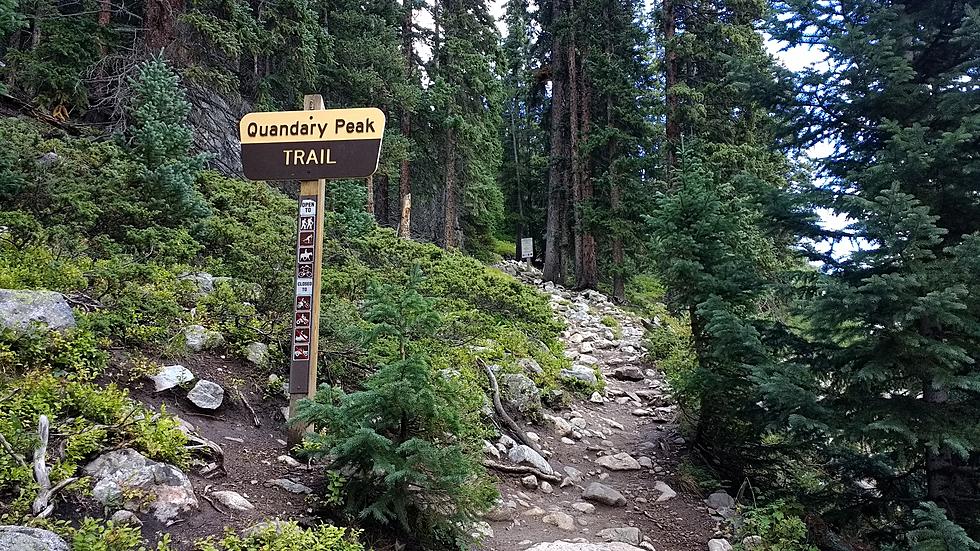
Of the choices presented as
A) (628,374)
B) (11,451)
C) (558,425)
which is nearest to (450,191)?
(628,374)

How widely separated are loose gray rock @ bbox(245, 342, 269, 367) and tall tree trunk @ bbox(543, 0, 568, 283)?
48.5 ft

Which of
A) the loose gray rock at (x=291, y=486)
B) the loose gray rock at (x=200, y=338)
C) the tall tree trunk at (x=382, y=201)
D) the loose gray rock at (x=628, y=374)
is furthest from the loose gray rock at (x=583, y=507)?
the tall tree trunk at (x=382, y=201)

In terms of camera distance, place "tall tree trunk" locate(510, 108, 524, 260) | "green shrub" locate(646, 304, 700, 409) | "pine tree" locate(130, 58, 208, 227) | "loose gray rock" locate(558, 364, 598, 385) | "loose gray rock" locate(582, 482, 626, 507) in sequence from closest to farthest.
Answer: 1. "loose gray rock" locate(582, 482, 626, 507)
2. "green shrub" locate(646, 304, 700, 409)
3. "pine tree" locate(130, 58, 208, 227)
4. "loose gray rock" locate(558, 364, 598, 385)
5. "tall tree trunk" locate(510, 108, 524, 260)

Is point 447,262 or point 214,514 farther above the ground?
point 447,262

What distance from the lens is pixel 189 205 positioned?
7559 millimetres

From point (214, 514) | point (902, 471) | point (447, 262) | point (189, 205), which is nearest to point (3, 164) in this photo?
point (189, 205)

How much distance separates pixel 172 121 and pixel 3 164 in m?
2.15

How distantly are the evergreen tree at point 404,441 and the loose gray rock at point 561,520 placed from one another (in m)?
1.41

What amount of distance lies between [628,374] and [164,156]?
8.40 m

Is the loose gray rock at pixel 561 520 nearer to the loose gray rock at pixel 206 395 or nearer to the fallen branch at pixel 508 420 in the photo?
the fallen branch at pixel 508 420

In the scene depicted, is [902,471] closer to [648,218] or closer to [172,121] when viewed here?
[648,218]

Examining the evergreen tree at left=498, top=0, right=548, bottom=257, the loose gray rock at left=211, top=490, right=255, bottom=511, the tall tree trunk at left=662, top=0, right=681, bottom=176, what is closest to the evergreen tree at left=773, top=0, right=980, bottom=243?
the loose gray rock at left=211, top=490, right=255, bottom=511

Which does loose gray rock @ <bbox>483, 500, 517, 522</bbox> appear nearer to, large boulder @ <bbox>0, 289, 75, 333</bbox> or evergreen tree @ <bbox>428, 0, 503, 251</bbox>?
large boulder @ <bbox>0, 289, 75, 333</bbox>

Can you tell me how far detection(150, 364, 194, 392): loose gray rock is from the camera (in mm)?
4422
